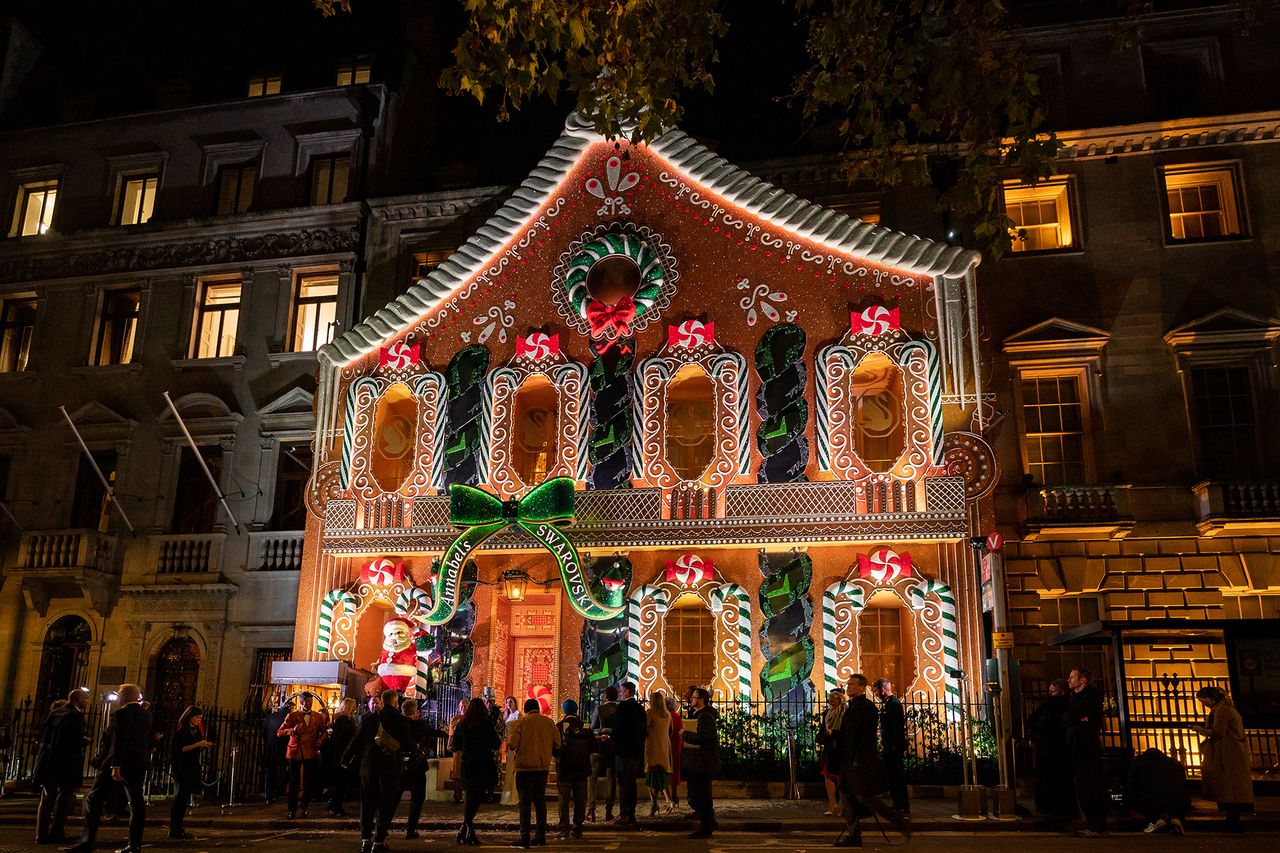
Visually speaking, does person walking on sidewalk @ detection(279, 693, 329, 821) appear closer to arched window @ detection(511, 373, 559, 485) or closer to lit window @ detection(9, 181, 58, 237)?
arched window @ detection(511, 373, 559, 485)

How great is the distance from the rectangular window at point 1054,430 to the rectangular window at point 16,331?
24.3 m

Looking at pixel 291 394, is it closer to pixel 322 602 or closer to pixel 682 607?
pixel 322 602

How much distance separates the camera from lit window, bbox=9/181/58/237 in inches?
1112

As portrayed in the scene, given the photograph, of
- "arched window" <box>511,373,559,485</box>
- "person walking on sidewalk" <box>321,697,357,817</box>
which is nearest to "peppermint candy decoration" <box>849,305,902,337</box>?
"arched window" <box>511,373,559,485</box>

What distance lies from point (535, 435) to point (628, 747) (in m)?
9.43

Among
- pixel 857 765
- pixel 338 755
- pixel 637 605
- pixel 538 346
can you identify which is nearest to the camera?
pixel 857 765

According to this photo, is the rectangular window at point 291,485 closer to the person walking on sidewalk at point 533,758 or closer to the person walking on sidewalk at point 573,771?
the person walking on sidewalk at point 573,771

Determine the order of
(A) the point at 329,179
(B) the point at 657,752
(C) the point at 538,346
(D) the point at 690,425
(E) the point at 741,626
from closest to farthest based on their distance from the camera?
(B) the point at 657,752 → (E) the point at 741,626 → (C) the point at 538,346 → (D) the point at 690,425 → (A) the point at 329,179

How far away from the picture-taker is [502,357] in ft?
70.6

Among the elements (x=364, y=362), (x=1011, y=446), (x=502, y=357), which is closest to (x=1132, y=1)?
(x=1011, y=446)

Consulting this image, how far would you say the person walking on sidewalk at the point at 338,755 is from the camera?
1656 cm

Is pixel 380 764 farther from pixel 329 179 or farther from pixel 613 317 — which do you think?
pixel 329 179

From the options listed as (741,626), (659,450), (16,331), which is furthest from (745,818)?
(16,331)

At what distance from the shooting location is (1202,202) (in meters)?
23.2
